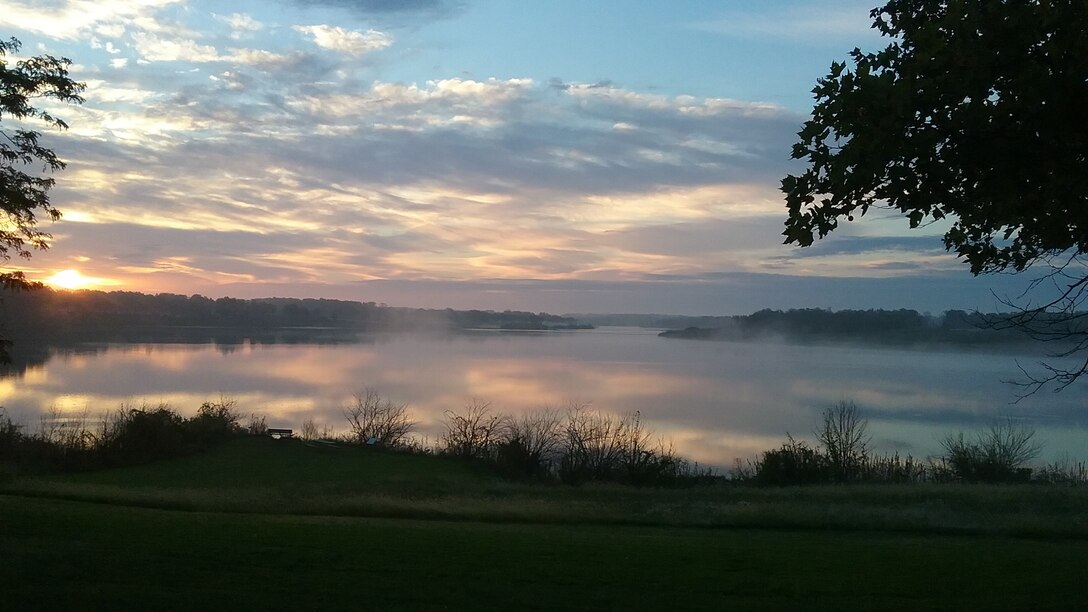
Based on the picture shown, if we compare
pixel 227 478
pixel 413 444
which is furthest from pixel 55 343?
pixel 227 478

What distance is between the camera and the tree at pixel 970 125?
6250 millimetres

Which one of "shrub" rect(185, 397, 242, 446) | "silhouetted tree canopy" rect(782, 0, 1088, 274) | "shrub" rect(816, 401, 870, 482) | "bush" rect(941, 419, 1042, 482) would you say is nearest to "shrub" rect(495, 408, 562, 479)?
"shrub" rect(816, 401, 870, 482)

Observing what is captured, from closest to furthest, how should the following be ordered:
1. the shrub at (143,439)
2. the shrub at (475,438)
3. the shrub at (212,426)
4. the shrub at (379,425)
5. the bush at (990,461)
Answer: the bush at (990,461) < the shrub at (143,439) < the shrub at (212,426) < the shrub at (475,438) < the shrub at (379,425)

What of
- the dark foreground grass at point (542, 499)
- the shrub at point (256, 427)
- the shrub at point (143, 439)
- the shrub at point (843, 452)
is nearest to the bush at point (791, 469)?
the shrub at point (843, 452)

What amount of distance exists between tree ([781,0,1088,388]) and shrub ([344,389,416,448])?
27661mm

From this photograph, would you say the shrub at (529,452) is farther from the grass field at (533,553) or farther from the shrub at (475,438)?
the grass field at (533,553)

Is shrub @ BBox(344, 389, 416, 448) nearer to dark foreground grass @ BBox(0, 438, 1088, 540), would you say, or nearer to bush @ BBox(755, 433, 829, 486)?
dark foreground grass @ BBox(0, 438, 1088, 540)

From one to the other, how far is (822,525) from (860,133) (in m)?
10.1

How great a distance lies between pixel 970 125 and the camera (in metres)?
6.41

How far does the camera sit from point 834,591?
8.33 m

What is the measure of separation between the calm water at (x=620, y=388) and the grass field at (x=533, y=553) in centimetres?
1737

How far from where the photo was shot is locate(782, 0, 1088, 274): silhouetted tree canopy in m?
6.25

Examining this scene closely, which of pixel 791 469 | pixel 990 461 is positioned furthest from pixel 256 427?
pixel 990 461

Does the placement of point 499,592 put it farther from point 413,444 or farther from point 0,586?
point 413,444
